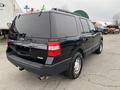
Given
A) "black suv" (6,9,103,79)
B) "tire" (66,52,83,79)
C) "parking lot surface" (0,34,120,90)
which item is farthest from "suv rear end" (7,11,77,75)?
"parking lot surface" (0,34,120,90)

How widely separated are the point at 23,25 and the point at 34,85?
5.39 ft

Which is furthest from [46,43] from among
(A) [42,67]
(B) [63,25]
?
(B) [63,25]

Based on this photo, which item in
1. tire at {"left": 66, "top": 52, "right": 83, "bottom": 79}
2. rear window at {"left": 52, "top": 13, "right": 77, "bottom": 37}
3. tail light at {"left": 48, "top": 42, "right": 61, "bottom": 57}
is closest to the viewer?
tail light at {"left": 48, "top": 42, "right": 61, "bottom": 57}

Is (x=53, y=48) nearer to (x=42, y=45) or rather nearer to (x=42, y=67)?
(x=42, y=45)

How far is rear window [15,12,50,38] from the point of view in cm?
317

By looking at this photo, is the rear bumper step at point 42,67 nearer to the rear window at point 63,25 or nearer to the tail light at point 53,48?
the tail light at point 53,48

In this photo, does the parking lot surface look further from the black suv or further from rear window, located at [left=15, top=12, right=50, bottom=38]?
rear window, located at [left=15, top=12, right=50, bottom=38]

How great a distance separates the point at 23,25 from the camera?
374 centimetres

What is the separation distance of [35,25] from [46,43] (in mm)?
635

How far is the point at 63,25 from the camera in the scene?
344 cm

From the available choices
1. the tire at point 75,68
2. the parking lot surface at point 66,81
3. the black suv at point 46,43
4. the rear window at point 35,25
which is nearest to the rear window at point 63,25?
the black suv at point 46,43

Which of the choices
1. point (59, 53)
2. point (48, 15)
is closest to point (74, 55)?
point (59, 53)

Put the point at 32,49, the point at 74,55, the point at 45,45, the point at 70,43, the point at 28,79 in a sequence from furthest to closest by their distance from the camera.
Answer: the point at 28,79, the point at 74,55, the point at 70,43, the point at 32,49, the point at 45,45

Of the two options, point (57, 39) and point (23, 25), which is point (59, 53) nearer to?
point (57, 39)
